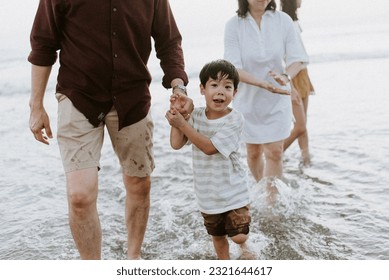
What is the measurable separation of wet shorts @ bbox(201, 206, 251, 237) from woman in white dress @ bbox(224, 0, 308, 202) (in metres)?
1.09

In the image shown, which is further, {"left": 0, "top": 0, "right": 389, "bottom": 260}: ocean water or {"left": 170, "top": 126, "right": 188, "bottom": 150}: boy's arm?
{"left": 0, "top": 0, "right": 389, "bottom": 260}: ocean water

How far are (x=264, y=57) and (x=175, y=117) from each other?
4.52 ft

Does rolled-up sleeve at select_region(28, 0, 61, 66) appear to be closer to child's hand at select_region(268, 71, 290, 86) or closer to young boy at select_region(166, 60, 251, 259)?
young boy at select_region(166, 60, 251, 259)

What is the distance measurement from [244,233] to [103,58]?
1262 millimetres

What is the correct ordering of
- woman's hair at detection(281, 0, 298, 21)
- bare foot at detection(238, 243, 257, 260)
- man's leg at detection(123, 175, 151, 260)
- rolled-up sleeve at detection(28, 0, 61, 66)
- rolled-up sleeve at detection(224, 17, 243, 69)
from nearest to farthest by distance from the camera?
rolled-up sleeve at detection(28, 0, 61, 66), man's leg at detection(123, 175, 151, 260), bare foot at detection(238, 243, 257, 260), rolled-up sleeve at detection(224, 17, 243, 69), woman's hair at detection(281, 0, 298, 21)

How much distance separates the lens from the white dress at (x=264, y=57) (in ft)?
13.1

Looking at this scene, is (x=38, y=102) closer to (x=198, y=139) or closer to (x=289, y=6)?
(x=198, y=139)

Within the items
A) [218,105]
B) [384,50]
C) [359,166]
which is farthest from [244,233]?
[384,50]

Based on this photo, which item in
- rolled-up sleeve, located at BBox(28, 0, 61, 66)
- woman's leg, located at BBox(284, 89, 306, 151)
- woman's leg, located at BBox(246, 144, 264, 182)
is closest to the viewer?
rolled-up sleeve, located at BBox(28, 0, 61, 66)

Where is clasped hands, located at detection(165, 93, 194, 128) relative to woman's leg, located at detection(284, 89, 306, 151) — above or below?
above

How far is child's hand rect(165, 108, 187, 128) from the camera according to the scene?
286 centimetres

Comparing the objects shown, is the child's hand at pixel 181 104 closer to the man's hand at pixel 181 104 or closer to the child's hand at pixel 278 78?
the man's hand at pixel 181 104

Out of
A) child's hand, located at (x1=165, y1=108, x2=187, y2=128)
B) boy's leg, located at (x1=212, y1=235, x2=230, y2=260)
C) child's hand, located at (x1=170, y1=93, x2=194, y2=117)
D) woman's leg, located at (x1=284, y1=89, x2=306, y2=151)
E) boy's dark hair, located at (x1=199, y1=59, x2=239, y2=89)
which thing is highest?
boy's dark hair, located at (x1=199, y1=59, x2=239, y2=89)

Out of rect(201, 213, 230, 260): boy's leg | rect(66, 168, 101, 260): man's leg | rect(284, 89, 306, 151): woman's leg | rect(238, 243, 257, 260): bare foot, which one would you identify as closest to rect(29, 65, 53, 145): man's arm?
rect(66, 168, 101, 260): man's leg
